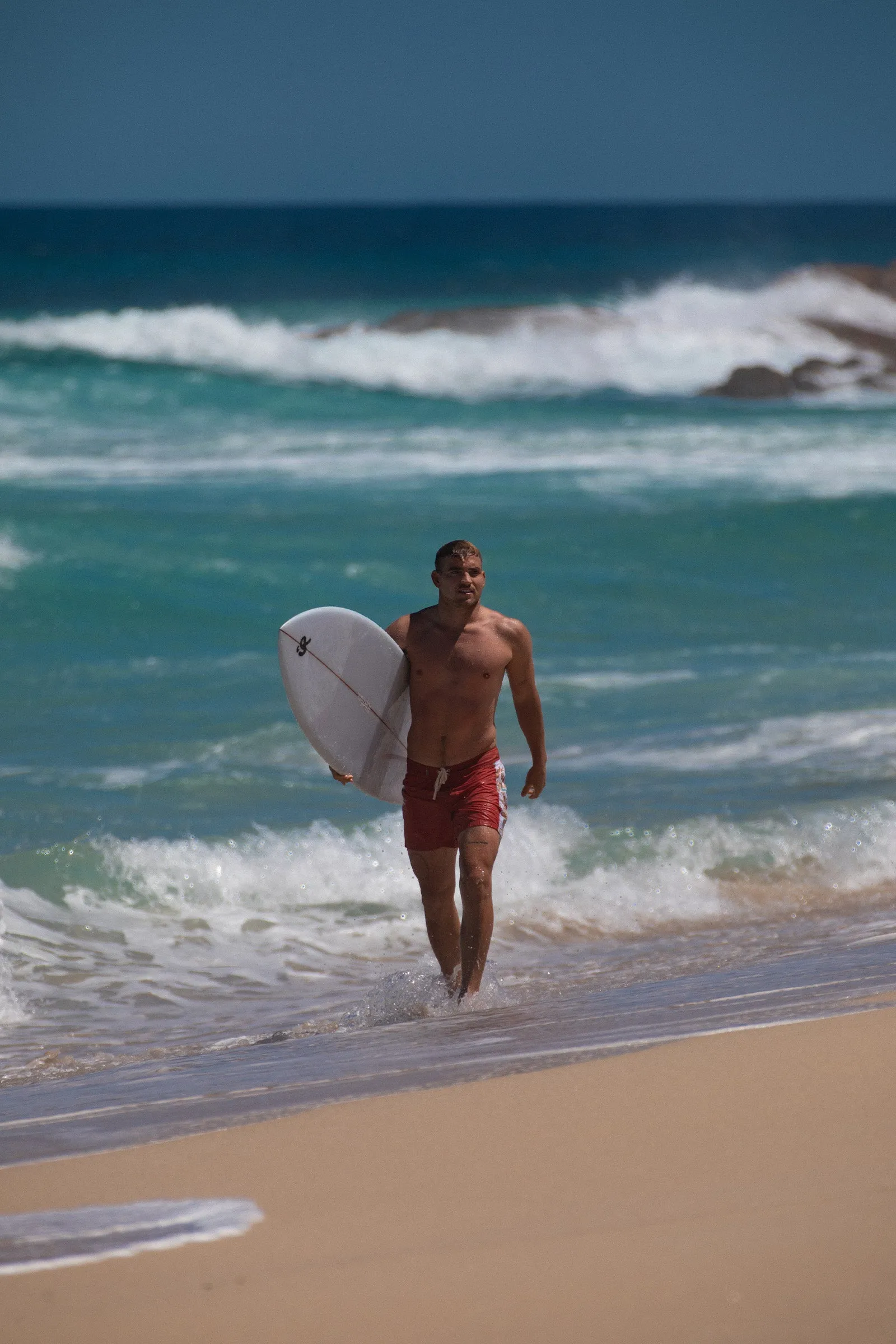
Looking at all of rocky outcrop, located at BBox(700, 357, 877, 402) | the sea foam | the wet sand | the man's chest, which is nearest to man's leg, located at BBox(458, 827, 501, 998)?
the man's chest

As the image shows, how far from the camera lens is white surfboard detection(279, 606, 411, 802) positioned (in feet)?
15.9

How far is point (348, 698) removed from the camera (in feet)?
16.1

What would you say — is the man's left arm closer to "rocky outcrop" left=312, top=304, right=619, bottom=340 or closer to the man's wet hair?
the man's wet hair

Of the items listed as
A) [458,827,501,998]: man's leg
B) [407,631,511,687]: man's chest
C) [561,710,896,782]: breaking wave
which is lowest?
[458,827,501,998]: man's leg

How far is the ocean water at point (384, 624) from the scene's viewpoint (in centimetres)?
550

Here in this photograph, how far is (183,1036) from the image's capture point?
186 inches

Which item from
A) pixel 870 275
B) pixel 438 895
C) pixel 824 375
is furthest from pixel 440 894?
pixel 870 275

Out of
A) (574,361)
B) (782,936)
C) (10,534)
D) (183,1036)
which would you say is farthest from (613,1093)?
(574,361)

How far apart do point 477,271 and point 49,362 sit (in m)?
17.9

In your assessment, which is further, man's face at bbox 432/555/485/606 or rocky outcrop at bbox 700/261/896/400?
rocky outcrop at bbox 700/261/896/400

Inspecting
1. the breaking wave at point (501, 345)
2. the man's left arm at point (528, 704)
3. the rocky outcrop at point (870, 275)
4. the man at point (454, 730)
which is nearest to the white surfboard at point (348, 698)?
the man at point (454, 730)

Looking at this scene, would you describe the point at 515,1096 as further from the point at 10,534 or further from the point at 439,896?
the point at 10,534

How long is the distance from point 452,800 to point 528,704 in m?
0.38

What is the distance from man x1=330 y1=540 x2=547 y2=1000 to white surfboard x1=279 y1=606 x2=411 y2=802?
20cm
